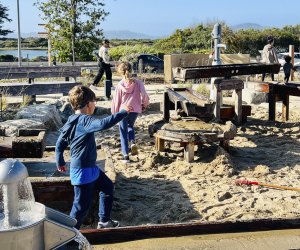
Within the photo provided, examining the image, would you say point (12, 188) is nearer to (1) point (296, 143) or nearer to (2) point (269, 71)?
(1) point (296, 143)

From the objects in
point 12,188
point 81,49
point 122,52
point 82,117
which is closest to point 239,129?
point 82,117

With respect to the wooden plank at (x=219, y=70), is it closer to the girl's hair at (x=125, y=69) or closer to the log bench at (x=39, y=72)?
the girl's hair at (x=125, y=69)

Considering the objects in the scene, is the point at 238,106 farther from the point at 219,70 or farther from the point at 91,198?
the point at 91,198

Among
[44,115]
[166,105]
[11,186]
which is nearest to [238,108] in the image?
[166,105]

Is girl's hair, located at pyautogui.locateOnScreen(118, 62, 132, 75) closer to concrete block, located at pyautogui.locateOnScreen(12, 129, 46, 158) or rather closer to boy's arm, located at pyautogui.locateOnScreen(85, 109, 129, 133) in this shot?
concrete block, located at pyautogui.locateOnScreen(12, 129, 46, 158)

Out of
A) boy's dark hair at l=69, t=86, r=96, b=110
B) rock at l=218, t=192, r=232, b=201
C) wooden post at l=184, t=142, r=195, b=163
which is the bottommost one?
rock at l=218, t=192, r=232, b=201

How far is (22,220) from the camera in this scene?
2131mm

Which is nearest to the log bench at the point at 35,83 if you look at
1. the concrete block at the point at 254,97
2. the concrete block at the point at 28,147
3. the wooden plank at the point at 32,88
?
the wooden plank at the point at 32,88

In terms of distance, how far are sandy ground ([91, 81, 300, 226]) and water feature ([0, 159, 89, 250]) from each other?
2574 mm

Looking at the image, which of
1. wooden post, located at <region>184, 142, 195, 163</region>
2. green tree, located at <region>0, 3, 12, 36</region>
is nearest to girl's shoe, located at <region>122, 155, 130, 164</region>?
wooden post, located at <region>184, 142, 195, 163</region>

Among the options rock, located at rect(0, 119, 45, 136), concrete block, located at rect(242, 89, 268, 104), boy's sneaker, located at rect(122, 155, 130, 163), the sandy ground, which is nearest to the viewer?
the sandy ground

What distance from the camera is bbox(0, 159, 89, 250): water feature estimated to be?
79.4 inches

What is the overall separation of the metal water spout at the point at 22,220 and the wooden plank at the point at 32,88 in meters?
9.01

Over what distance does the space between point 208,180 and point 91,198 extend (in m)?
2.45
